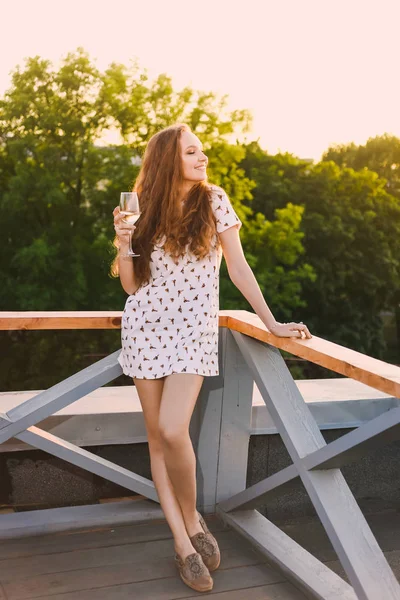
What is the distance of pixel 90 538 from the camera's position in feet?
9.25

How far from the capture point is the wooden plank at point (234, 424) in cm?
303

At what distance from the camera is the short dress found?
2480 mm

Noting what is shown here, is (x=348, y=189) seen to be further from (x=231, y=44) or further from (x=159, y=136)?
(x=159, y=136)

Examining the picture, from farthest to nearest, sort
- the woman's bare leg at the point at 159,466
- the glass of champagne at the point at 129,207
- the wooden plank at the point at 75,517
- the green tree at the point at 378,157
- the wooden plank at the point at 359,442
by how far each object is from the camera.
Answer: the green tree at the point at 378,157
the wooden plank at the point at 75,517
the woman's bare leg at the point at 159,466
the glass of champagne at the point at 129,207
the wooden plank at the point at 359,442

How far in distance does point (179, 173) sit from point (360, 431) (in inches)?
42.3

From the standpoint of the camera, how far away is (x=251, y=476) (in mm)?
3373

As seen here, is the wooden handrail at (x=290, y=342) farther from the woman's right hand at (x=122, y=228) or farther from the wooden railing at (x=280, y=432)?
the woman's right hand at (x=122, y=228)

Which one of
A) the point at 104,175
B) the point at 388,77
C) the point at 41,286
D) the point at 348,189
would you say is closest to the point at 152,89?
the point at 104,175

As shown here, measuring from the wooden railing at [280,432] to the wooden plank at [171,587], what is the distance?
0.29ft

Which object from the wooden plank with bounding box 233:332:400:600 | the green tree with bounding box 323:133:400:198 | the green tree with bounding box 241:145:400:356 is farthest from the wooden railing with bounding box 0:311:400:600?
the green tree with bounding box 323:133:400:198

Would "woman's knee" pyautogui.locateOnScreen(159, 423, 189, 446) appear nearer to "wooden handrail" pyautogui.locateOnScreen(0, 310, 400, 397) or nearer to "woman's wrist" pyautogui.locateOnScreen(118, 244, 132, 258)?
"wooden handrail" pyautogui.locateOnScreen(0, 310, 400, 397)

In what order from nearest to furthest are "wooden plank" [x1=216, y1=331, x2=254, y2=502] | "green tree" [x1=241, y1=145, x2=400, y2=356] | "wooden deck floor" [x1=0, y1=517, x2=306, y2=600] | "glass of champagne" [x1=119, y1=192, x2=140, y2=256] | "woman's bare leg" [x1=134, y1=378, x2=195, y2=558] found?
"glass of champagne" [x1=119, y1=192, x2=140, y2=256] < "wooden deck floor" [x1=0, y1=517, x2=306, y2=600] < "woman's bare leg" [x1=134, y1=378, x2=195, y2=558] < "wooden plank" [x1=216, y1=331, x2=254, y2=502] < "green tree" [x1=241, y1=145, x2=400, y2=356]

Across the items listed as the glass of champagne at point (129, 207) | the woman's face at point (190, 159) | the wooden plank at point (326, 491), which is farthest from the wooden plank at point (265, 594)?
the woman's face at point (190, 159)

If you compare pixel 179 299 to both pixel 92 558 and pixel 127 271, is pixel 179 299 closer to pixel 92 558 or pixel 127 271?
pixel 127 271
